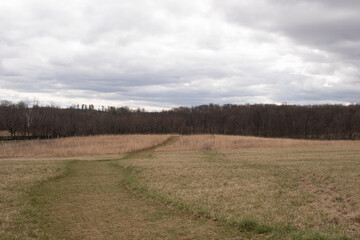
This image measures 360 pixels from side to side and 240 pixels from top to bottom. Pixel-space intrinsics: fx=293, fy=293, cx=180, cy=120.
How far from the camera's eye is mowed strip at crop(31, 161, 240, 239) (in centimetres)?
684

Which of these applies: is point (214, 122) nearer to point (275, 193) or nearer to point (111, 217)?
point (275, 193)

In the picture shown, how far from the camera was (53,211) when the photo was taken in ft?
28.9

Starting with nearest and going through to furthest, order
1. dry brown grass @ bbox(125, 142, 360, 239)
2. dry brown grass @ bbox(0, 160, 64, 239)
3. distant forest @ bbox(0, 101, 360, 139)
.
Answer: dry brown grass @ bbox(0, 160, 64, 239)
dry brown grass @ bbox(125, 142, 360, 239)
distant forest @ bbox(0, 101, 360, 139)

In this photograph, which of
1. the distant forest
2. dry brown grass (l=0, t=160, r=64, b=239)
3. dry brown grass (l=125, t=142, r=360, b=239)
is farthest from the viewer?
the distant forest

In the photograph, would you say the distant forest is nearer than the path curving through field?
No

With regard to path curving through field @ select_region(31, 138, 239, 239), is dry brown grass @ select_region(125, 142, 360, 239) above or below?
above

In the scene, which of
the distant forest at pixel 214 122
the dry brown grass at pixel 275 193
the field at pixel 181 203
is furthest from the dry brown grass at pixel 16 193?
the distant forest at pixel 214 122

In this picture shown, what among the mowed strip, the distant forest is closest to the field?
the mowed strip

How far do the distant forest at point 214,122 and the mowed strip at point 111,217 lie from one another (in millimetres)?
76425

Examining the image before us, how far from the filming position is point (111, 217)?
325 inches

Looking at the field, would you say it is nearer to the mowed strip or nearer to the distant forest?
the mowed strip

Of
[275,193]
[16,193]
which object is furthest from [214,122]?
[16,193]

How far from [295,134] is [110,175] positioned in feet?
309

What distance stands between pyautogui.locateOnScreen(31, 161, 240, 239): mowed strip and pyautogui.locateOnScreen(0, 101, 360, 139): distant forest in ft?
251
